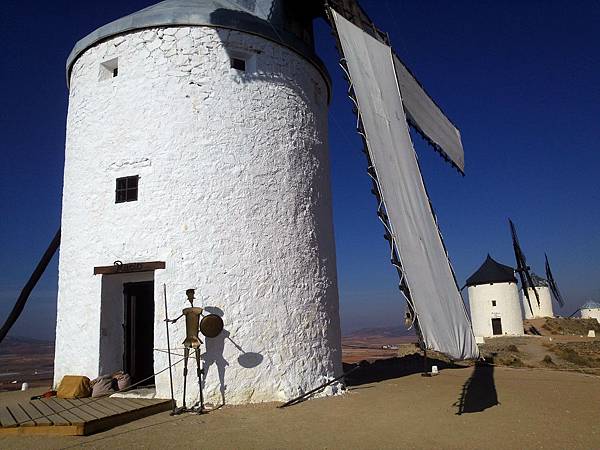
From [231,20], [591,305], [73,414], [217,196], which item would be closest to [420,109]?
[231,20]

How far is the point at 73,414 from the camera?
19.0 ft

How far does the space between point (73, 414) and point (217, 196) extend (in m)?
3.74

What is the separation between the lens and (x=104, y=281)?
754cm

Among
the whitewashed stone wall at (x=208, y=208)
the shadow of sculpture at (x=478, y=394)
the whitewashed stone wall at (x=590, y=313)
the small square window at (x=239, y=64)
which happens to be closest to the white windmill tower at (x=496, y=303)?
the whitewashed stone wall at (x=590, y=313)

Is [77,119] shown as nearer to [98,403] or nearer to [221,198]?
[221,198]

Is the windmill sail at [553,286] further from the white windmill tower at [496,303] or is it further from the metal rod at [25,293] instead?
the metal rod at [25,293]

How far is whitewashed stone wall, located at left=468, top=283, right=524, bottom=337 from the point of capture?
32125 mm

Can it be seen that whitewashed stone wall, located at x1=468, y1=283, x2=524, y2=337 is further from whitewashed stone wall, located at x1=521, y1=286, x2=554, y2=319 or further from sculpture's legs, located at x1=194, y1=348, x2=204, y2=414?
sculpture's legs, located at x1=194, y1=348, x2=204, y2=414

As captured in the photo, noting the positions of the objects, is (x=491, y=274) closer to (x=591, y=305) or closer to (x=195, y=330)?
(x=591, y=305)

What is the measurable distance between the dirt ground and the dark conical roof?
2662 cm

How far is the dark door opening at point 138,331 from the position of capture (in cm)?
791

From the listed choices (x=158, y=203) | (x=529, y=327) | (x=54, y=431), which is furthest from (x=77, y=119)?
(x=529, y=327)

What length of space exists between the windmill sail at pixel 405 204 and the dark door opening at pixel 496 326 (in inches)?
1110

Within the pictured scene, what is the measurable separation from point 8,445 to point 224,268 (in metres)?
3.51
